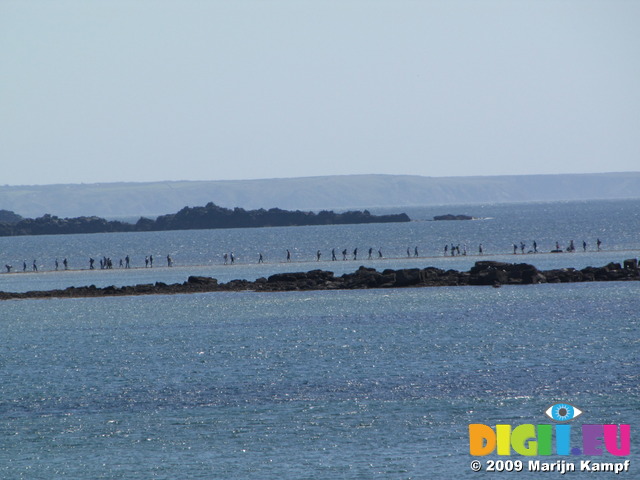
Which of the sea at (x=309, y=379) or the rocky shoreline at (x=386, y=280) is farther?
the rocky shoreline at (x=386, y=280)

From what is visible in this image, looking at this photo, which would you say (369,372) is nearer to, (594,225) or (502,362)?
(502,362)

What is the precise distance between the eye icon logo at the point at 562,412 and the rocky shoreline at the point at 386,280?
4318 centimetres

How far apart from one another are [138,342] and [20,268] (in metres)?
80.5

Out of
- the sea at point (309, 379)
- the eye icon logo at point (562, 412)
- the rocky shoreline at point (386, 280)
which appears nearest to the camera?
the sea at point (309, 379)

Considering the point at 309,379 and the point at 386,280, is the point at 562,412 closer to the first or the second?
the point at 309,379

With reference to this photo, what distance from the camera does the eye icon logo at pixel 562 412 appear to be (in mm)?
27969

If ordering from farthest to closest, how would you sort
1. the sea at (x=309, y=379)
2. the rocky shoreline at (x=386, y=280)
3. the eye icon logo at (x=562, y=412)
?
the rocky shoreline at (x=386, y=280) < the eye icon logo at (x=562, y=412) < the sea at (x=309, y=379)

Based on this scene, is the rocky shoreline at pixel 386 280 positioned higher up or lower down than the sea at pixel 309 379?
higher up

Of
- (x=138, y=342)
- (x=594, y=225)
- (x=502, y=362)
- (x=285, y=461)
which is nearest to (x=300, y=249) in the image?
(x=594, y=225)

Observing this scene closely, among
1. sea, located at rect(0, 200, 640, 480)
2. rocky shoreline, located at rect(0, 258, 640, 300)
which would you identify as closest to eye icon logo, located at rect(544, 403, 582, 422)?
sea, located at rect(0, 200, 640, 480)

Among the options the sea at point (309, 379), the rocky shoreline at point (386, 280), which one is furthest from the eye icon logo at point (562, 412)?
the rocky shoreline at point (386, 280)

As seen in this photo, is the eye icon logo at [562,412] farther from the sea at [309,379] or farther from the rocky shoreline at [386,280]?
the rocky shoreline at [386,280]

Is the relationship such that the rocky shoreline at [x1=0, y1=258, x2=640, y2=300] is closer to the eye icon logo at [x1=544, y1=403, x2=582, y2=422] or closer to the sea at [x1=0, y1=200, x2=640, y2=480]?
the sea at [x1=0, y1=200, x2=640, y2=480]

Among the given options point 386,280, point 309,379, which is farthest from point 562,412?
point 386,280
